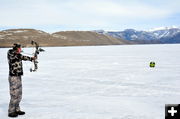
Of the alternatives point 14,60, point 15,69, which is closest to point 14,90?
point 15,69

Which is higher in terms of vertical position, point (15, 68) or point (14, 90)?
point (15, 68)

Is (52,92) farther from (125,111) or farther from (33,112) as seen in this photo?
(125,111)

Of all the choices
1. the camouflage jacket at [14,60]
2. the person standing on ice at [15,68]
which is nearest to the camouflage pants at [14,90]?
the person standing on ice at [15,68]

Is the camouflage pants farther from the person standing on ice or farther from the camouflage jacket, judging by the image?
the camouflage jacket

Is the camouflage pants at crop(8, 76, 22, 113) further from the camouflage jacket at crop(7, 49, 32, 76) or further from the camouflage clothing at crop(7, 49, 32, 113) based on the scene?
the camouflage jacket at crop(7, 49, 32, 76)

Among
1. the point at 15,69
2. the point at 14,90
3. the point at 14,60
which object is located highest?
the point at 14,60

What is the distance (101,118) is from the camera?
7285 millimetres

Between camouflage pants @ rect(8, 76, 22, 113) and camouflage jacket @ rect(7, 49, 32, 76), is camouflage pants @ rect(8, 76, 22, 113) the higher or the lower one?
the lower one

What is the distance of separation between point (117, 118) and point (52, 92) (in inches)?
192

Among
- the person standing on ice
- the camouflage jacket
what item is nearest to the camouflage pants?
the person standing on ice

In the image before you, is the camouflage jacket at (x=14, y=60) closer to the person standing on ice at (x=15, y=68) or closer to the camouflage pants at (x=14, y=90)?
the person standing on ice at (x=15, y=68)

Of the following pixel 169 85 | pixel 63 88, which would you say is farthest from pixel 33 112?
pixel 169 85

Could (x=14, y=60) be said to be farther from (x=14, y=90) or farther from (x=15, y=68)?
(x=14, y=90)

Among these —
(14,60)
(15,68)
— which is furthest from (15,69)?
(14,60)
